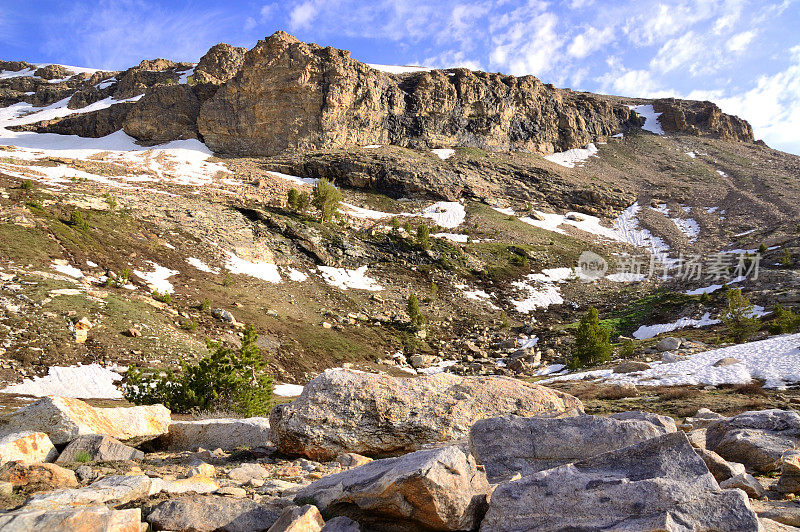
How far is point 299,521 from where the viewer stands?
3.84 m

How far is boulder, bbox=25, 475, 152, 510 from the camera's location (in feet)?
14.1

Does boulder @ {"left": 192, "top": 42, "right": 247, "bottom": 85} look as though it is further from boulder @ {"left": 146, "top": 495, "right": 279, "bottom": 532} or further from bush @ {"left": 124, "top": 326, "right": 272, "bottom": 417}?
boulder @ {"left": 146, "top": 495, "right": 279, "bottom": 532}

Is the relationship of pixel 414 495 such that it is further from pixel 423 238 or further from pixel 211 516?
pixel 423 238

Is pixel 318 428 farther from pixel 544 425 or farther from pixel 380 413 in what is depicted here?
pixel 544 425

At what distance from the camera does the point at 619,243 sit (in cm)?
7194

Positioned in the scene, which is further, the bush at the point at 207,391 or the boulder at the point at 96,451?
the bush at the point at 207,391

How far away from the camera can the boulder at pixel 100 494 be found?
429 centimetres

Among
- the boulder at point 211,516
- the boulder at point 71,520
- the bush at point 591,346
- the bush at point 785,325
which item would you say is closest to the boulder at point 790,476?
the boulder at point 211,516

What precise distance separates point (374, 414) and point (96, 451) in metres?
4.45

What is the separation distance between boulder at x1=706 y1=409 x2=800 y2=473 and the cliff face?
85527mm

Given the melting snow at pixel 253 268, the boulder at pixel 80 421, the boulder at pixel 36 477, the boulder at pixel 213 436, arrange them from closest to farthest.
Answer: the boulder at pixel 36 477 → the boulder at pixel 80 421 → the boulder at pixel 213 436 → the melting snow at pixel 253 268

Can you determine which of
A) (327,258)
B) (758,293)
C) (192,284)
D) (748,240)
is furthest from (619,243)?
(192,284)

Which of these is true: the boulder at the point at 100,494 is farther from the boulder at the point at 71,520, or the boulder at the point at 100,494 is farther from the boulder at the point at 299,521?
the boulder at the point at 299,521

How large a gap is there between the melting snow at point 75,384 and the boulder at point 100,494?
43.4 ft
